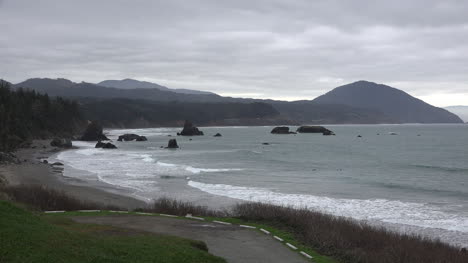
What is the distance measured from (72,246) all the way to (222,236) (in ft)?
19.6

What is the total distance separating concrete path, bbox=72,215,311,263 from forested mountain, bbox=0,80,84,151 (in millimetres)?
49122

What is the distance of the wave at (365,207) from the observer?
882 inches

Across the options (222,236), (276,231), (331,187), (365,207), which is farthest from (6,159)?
(276,231)

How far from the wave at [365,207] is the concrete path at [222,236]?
301 inches

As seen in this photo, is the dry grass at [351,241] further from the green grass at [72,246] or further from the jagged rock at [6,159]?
the jagged rock at [6,159]

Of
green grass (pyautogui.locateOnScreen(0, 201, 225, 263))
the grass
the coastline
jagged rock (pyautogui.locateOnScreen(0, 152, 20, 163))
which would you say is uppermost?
green grass (pyautogui.locateOnScreen(0, 201, 225, 263))

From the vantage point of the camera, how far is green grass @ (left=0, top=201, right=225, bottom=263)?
8.60m

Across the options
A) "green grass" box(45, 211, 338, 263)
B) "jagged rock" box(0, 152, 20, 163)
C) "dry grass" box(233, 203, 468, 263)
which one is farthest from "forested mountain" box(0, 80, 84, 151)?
"dry grass" box(233, 203, 468, 263)

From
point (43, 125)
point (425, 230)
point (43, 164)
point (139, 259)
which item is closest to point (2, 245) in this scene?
point (139, 259)

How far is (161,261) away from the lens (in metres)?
9.93

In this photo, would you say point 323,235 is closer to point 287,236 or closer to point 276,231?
point 287,236

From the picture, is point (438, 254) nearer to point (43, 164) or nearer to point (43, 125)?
point (43, 164)

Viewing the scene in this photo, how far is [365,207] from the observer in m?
26.5

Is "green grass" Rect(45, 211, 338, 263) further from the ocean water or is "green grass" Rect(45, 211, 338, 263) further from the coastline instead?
the ocean water
